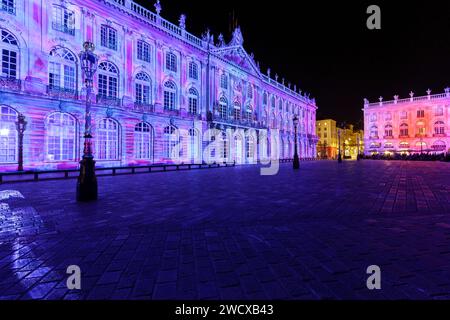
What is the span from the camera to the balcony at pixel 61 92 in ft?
70.4

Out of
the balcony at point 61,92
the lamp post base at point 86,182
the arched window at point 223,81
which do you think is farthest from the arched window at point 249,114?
the lamp post base at point 86,182

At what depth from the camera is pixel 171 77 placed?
32250 mm

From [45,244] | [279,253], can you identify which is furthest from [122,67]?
[279,253]

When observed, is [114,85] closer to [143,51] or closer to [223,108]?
[143,51]

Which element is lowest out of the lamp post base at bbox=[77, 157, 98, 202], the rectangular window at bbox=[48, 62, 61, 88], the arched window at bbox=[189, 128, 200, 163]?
the lamp post base at bbox=[77, 157, 98, 202]

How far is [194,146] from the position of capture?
115ft

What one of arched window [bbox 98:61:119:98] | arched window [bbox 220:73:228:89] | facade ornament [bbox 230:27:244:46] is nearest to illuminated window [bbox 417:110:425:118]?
facade ornament [bbox 230:27:244:46]

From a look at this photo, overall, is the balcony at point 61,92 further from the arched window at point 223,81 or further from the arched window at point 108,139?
the arched window at point 223,81

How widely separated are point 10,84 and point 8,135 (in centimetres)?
355

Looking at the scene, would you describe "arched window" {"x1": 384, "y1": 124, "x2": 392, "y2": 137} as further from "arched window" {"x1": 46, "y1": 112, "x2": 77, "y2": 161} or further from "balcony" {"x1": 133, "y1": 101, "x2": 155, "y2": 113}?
"arched window" {"x1": 46, "y1": 112, "x2": 77, "y2": 161}

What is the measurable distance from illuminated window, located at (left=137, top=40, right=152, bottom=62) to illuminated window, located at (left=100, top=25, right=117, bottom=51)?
271cm

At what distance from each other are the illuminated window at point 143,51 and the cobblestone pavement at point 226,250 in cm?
2461

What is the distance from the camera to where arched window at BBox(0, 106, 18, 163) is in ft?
62.7
